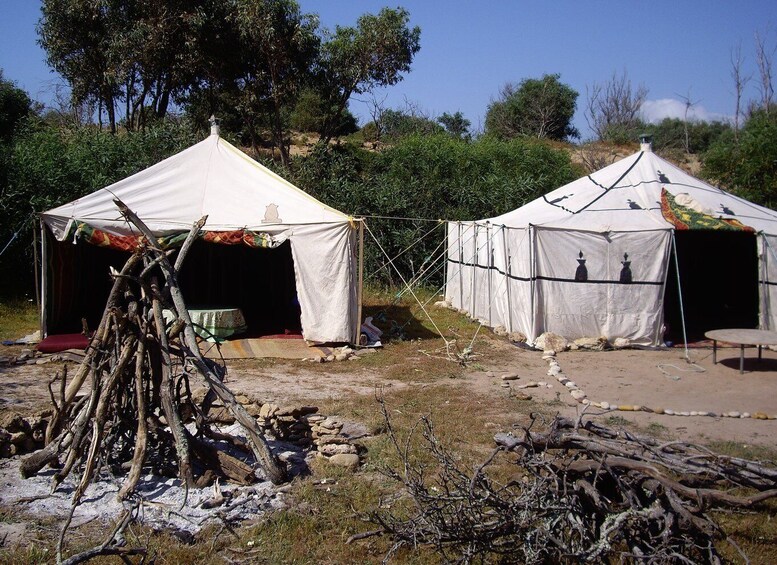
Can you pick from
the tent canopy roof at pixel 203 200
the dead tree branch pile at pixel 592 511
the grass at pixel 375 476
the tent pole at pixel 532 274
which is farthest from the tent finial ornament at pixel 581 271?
the dead tree branch pile at pixel 592 511

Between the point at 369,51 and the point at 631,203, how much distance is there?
10389 millimetres

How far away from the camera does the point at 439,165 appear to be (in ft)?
57.6

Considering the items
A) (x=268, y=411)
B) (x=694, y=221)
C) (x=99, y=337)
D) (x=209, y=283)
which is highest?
(x=694, y=221)

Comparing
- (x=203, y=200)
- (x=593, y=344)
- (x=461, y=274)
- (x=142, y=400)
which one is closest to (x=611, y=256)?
(x=593, y=344)

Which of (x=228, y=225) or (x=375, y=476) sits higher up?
(x=228, y=225)

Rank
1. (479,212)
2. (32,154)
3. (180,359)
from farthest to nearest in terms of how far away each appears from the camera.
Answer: (479,212) < (32,154) < (180,359)

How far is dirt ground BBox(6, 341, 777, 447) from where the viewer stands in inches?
245

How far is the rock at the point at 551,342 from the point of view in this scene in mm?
9273

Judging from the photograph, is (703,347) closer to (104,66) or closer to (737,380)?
(737,380)

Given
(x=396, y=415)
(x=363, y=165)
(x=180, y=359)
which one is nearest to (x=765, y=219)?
(x=396, y=415)

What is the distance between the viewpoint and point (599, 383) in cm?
759

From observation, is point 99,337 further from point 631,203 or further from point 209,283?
point 631,203

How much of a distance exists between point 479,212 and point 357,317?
23.7ft

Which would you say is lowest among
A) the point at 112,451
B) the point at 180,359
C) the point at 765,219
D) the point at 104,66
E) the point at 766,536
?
the point at 766,536
